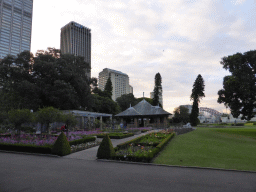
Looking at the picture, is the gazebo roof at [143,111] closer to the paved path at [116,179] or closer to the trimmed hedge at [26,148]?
the trimmed hedge at [26,148]

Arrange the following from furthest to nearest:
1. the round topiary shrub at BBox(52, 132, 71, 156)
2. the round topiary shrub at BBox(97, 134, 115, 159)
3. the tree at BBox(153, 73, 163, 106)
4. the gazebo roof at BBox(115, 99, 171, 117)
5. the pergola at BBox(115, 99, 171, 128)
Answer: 1. the tree at BBox(153, 73, 163, 106)
2. the gazebo roof at BBox(115, 99, 171, 117)
3. the pergola at BBox(115, 99, 171, 128)
4. the round topiary shrub at BBox(52, 132, 71, 156)
5. the round topiary shrub at BBox(97, 134, 115, 159)

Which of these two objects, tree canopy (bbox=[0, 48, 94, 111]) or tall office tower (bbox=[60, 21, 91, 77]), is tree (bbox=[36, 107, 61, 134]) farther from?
tall office tower (bbox=[60, 21, 91, 77])

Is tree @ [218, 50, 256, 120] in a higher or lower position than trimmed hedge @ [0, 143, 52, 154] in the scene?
higher

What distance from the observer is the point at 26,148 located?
11.9m

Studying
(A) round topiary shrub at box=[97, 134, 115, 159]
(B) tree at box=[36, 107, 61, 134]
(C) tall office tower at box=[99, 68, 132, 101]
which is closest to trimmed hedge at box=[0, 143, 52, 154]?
(A) round topiary shrub at box=[97, 134, 115, 159]

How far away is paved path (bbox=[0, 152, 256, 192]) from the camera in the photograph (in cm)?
568

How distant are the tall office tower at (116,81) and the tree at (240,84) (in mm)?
136768

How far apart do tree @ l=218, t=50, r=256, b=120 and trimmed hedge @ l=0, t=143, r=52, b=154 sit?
2265 centimetres

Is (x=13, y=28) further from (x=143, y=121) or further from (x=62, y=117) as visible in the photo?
(x=62, y=117)

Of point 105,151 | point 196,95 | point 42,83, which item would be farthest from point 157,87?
point 105,151

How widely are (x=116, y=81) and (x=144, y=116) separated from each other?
420 feet

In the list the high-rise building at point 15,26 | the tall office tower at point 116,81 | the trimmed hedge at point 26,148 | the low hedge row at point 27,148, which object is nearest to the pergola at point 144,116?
the low hedge row at point 27,148

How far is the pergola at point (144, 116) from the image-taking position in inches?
1489

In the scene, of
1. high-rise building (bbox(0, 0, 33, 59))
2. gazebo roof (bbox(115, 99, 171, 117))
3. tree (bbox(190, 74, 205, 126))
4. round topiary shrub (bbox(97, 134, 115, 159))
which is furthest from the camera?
high-rise building (bbox(0, 0, 33, 59))
